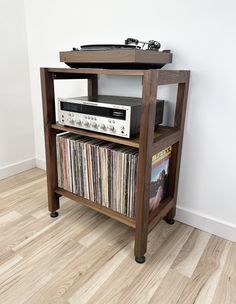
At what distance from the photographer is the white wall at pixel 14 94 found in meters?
1.58

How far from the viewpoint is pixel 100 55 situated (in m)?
0.94

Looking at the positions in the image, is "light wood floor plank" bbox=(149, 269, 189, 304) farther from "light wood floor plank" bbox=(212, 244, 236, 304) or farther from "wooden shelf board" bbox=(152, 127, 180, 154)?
"wooden shelf board" bbox=(152, 127, 180, 154)

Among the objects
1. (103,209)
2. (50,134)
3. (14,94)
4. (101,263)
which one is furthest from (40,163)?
(101,263)

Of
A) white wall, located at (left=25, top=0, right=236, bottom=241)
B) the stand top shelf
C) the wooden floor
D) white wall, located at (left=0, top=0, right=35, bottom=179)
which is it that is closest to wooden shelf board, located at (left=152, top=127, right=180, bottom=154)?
white wall, located at (left=25, top=0, right=236, bottom=241)

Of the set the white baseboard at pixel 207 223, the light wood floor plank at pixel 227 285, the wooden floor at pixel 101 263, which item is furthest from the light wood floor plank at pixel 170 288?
the white baseboard at pixel 207 223

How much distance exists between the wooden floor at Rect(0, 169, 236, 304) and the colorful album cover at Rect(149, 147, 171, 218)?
194 millimetres

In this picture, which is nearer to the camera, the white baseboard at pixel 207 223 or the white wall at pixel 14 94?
the white baseboard at pixel 207 223

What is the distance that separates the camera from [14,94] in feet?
5.62

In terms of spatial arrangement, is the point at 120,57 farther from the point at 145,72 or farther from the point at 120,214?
the point at 120,214

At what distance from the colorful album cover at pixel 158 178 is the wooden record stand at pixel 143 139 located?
0.03m

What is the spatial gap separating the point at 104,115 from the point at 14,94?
1.05 m

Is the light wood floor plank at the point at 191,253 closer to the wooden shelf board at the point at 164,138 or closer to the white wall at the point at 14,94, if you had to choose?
the wooden shelf board at the point at 164,138

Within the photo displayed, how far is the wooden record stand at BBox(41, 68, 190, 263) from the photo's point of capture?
0.85m

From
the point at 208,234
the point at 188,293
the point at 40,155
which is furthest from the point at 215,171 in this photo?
the point at 40,155
